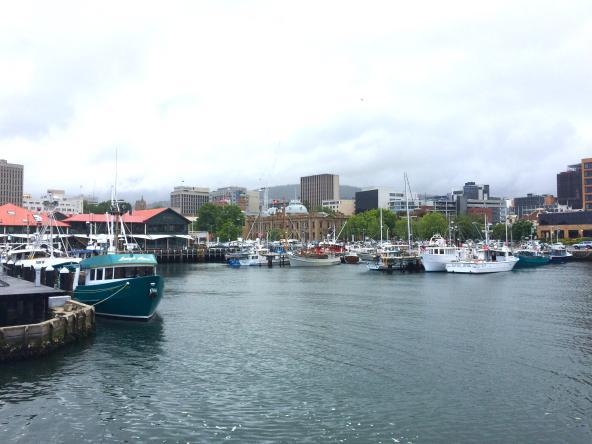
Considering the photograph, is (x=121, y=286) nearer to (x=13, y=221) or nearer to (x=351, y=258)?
(x=13, y=221)

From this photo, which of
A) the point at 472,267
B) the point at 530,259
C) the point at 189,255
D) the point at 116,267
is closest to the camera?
the point at 116,267

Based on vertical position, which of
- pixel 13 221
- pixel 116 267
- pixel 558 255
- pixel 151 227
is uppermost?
pixel 13 221

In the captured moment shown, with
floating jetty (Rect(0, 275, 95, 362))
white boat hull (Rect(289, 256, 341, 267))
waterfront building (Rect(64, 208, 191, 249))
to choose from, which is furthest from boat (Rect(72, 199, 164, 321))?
waterfront building (Rect(64, 208, 191, 249))

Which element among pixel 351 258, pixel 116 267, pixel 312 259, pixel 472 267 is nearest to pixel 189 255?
pixel 312 259

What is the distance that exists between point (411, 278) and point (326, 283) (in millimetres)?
16261

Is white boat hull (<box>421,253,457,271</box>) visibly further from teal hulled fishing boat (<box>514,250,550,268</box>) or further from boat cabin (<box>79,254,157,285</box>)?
boat cabin (<box>79,254,157,285</box>)

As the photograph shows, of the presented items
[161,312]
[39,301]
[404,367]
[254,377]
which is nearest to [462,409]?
[404,367]

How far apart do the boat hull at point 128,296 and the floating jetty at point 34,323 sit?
5.28 m

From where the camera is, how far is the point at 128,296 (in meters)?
44.7

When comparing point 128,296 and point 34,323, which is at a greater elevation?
point 128,296

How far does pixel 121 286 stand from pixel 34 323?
1078cm

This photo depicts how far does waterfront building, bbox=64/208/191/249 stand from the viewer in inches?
5778

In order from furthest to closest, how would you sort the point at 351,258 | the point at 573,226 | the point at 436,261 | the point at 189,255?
the point at 573,226, the point at 189,255, the point at 351,258, the point at 436,261

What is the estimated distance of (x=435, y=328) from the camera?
139 ft
